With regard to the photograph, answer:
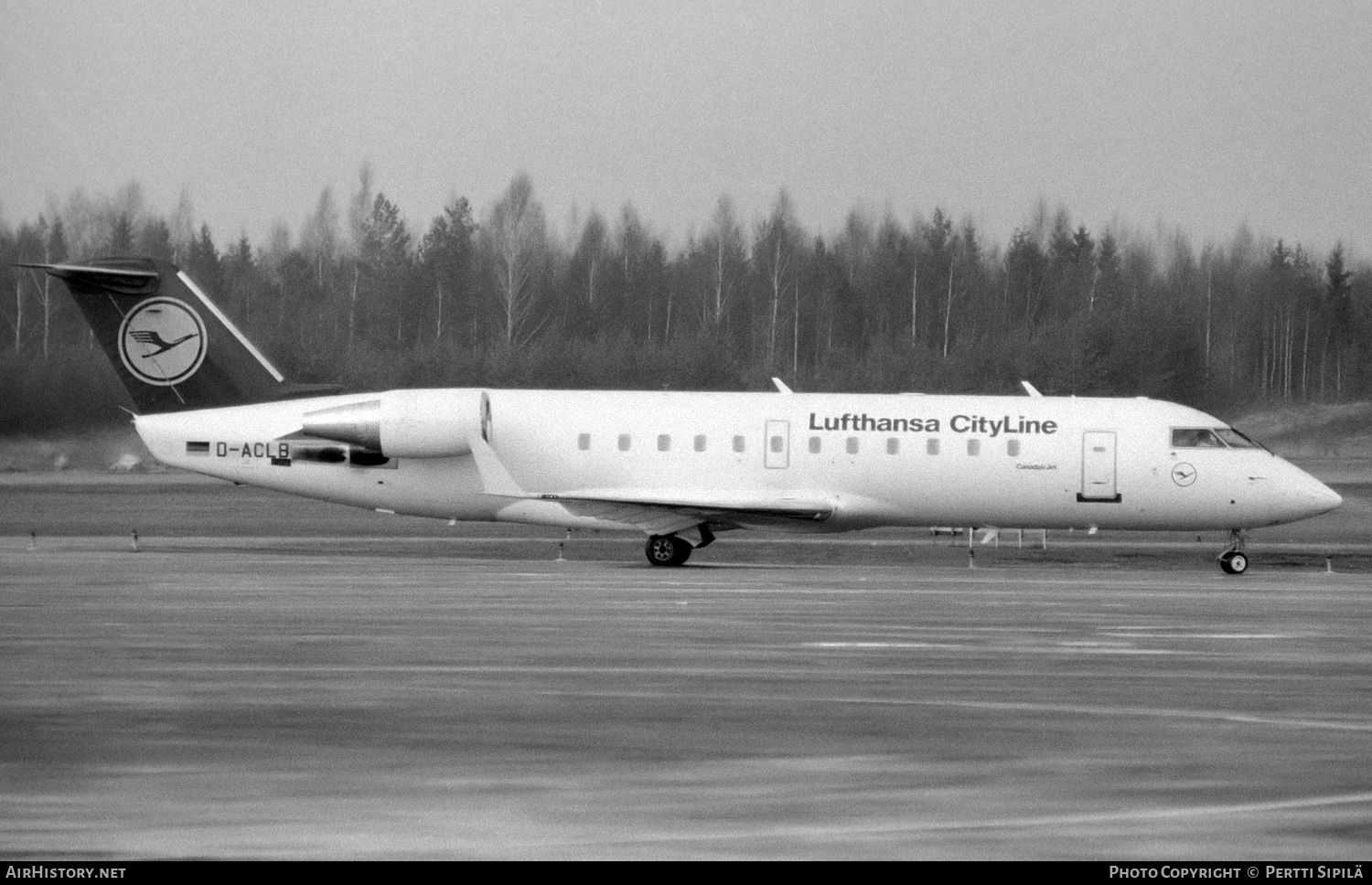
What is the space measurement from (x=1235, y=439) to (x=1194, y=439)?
73cm

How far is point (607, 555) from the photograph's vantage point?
30.2 m

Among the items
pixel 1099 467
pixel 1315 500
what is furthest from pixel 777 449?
pixel 1315 500

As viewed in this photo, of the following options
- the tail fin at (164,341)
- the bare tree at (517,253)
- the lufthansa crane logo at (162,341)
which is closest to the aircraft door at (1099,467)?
the tail fin at (164,341)

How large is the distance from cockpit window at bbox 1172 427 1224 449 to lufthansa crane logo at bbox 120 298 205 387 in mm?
16388

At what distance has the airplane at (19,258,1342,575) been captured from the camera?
2744cm

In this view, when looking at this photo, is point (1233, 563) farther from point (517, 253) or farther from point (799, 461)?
point (517, 253)

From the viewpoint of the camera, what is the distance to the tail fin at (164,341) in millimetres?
29312

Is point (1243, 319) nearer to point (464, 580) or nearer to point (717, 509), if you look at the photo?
point (717, 509)

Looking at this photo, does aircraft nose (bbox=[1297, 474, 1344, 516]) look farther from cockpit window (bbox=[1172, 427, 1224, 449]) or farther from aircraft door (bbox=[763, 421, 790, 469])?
aircraft door (bbox=[763, 421, 790, 469])

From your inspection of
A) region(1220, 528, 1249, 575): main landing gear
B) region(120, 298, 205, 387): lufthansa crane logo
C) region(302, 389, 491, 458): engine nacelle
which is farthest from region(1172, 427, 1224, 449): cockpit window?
region(120, 298, 205, 387): lufthansa crane logo

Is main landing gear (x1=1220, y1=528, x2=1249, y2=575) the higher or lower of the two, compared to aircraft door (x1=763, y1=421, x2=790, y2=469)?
lower

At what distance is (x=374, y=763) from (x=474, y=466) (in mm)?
18945

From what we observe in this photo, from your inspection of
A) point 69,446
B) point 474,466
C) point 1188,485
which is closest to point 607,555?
point 474,466
